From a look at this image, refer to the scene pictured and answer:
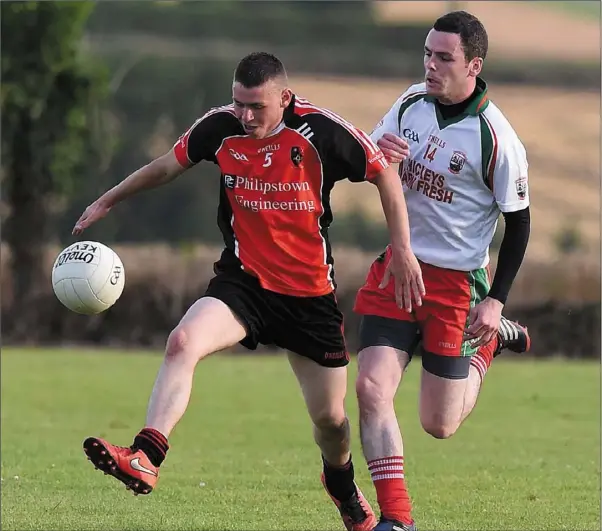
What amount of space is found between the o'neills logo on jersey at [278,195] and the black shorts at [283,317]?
43cm

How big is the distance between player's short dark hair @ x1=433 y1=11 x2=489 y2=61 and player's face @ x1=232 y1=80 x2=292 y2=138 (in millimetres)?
1140

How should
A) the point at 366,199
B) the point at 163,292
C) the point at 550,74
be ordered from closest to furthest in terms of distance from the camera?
1. the point at 163,292
2. the point at 366,199
3. the point at 550,74

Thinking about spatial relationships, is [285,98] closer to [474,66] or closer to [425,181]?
[425,181]

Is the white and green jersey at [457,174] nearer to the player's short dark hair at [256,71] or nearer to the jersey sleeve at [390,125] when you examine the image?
the jersey sleeve at [390,125]

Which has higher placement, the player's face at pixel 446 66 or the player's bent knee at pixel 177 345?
the player's face at pixel 446 66

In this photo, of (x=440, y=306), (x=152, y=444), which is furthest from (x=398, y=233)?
(x=152, y=444)

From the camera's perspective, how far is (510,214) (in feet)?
25.0

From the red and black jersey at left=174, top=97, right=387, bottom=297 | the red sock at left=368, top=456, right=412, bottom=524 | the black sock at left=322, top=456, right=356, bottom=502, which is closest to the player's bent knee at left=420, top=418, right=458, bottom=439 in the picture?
the black sock at left=322, top=456, right=356, bottom=502

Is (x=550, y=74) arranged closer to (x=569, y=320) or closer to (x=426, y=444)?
(x=569, y=320)

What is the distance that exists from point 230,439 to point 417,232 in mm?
5768

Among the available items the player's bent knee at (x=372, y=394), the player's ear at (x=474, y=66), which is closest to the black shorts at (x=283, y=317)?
the player's bent knee at (x=372, y=394)

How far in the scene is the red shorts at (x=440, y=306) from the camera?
26.2 feet

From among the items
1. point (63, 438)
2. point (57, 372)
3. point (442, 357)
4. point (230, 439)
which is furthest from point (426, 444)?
point (57, 372)

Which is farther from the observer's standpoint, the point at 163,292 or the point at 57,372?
the point at 163,292
